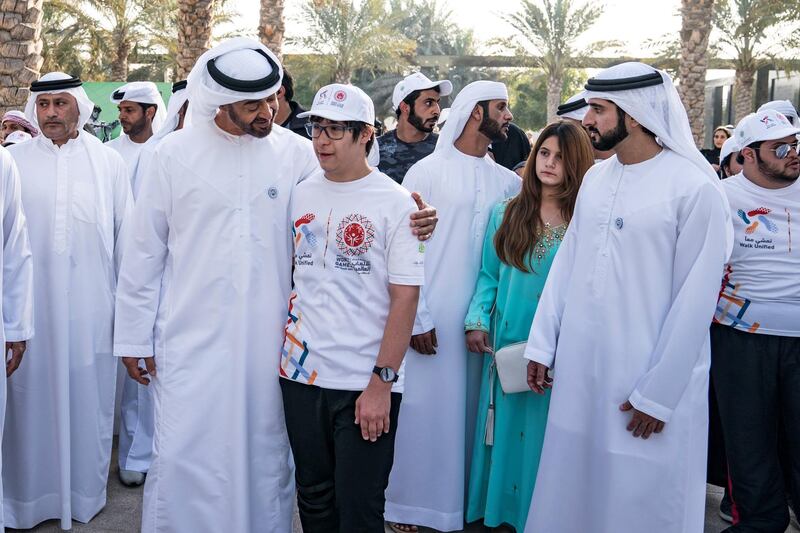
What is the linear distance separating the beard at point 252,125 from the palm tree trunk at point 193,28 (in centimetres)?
981

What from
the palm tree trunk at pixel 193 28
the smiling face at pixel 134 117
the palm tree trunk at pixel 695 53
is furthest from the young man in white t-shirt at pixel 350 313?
the palm tree trunk at pixel 695 53

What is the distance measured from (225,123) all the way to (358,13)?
74.9 ft

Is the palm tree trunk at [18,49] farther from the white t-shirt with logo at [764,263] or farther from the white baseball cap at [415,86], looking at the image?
the white t-shirt with logo at [764,263]

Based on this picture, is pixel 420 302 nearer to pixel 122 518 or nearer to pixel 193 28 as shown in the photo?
pixel 122 518

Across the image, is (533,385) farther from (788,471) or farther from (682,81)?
(682,81)

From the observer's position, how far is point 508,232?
4.08 metres

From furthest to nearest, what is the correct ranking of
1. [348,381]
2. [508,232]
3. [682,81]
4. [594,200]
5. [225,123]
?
1. [682,81]
2. [508,232]
3. [594,200]
4. [225,123]
5. [348,381]

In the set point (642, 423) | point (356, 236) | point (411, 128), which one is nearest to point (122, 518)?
point (356, 236)

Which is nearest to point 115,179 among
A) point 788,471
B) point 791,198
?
point 791,198

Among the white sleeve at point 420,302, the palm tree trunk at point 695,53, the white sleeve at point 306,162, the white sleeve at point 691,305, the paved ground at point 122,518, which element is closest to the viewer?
the white sleeve at point 691,305

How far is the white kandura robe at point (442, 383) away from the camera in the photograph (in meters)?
4.29

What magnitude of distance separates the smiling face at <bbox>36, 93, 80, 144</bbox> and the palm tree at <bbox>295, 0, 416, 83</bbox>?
20.9m

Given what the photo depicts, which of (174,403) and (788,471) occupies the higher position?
(174,403)

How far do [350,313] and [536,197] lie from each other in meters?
1.39
